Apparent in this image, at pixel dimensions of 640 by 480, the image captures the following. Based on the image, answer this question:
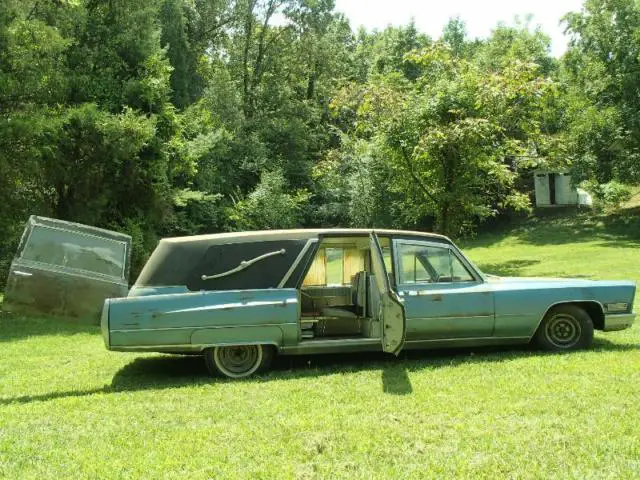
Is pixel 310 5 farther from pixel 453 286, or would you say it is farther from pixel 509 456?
pixel 509 456

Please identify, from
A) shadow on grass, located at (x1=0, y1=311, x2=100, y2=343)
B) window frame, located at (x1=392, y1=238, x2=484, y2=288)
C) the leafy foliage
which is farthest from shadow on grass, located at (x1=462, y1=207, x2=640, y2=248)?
shadow on grass, located at (x1=0, y1=311, x2=100, y2=343)

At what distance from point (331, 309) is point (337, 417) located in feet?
10.3

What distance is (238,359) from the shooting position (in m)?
7.34

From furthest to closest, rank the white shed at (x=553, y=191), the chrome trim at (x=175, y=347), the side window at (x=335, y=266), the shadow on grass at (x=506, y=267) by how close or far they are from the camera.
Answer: the white shed at (x=553, y=191) → the shadow on grass at (x=506, y=267) → the side window at (x=335, y=266) → the chrome trim at (x=175, y=347)

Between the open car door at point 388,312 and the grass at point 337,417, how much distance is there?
0.38 metres

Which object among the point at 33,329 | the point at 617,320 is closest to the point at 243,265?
the point at 617,320

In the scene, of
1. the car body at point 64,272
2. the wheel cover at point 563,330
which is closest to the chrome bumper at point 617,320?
the wheel cover at point 563,330

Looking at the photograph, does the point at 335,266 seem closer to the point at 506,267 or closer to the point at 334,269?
the point at 334,269

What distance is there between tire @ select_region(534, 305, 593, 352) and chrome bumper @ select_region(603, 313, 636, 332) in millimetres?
228

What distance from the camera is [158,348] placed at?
6973 mm

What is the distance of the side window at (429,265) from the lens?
7.77 metres

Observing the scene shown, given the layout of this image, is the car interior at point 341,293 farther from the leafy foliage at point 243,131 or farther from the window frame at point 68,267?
the leafy foliage at point 243,131

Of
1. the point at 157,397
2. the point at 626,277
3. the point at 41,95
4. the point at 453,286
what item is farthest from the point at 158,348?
the point at 626,277

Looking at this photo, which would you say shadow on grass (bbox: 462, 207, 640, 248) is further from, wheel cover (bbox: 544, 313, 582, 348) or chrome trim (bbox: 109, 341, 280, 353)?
chrome trim (bbox: 109, 341, 280, 353)
